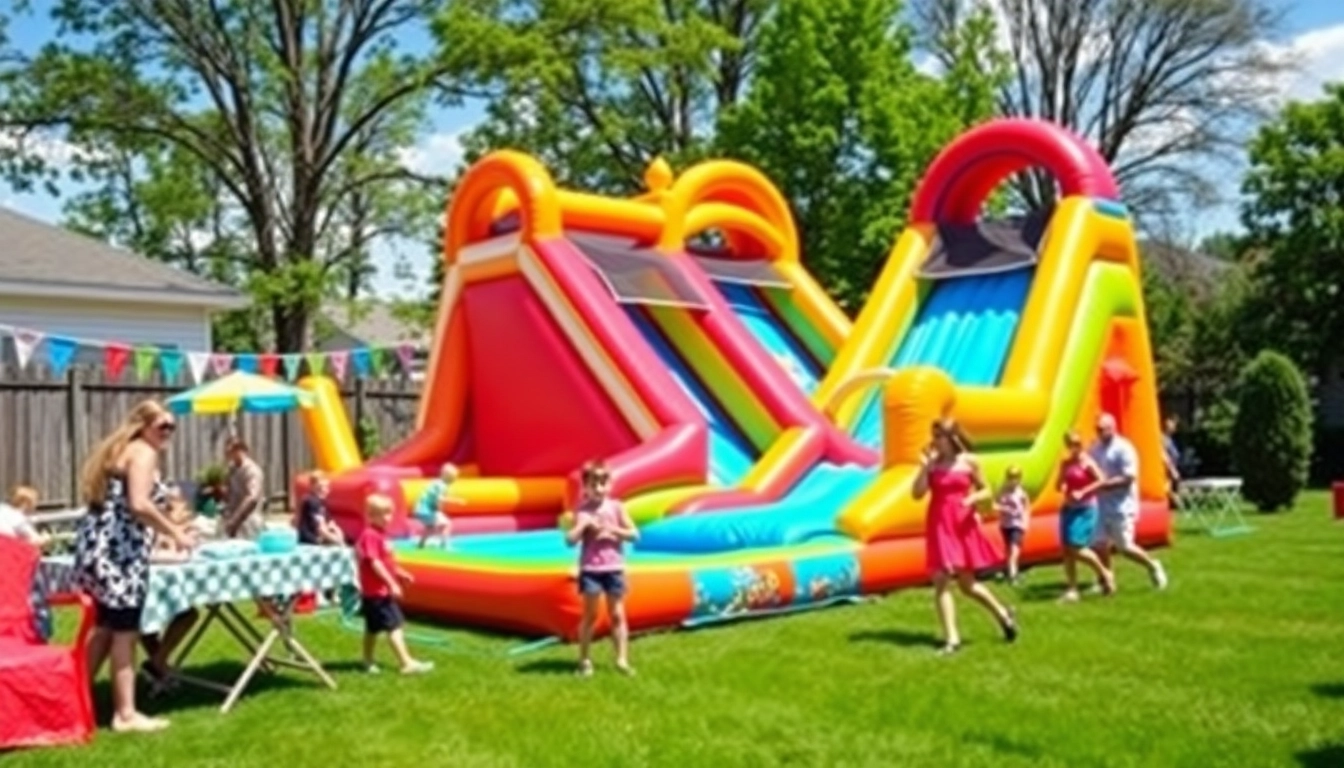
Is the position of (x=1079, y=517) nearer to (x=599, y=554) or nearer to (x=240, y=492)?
(x=599, y=554)

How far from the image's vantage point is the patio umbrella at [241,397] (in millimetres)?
13906

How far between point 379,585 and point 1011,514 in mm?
5421

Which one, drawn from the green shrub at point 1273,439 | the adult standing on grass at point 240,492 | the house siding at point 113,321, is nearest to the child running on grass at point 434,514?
the adult standing on grass at point 240,492

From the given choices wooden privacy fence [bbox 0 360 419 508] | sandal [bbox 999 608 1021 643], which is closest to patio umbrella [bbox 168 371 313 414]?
wooden privacy fence [bbox 0 360 419 508]

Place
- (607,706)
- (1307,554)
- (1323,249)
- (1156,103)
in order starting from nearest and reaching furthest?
(607,706), (1307,554), (1323,249), (1156,103)

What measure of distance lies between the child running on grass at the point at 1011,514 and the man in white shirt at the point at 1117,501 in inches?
28.2

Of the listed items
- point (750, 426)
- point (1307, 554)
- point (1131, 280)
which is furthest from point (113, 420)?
point (1307, 554)

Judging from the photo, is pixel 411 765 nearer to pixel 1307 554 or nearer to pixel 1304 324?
pixel 1307 554

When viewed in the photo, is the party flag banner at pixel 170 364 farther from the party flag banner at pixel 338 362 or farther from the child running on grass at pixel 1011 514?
the child running on grass at pixel 1011 514

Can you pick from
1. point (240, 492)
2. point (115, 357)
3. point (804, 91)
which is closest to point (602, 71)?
point (804, 91)

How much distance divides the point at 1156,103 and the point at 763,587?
29353mm

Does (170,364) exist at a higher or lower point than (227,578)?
higher

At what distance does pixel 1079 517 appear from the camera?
1069cm

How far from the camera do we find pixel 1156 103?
117 feet
